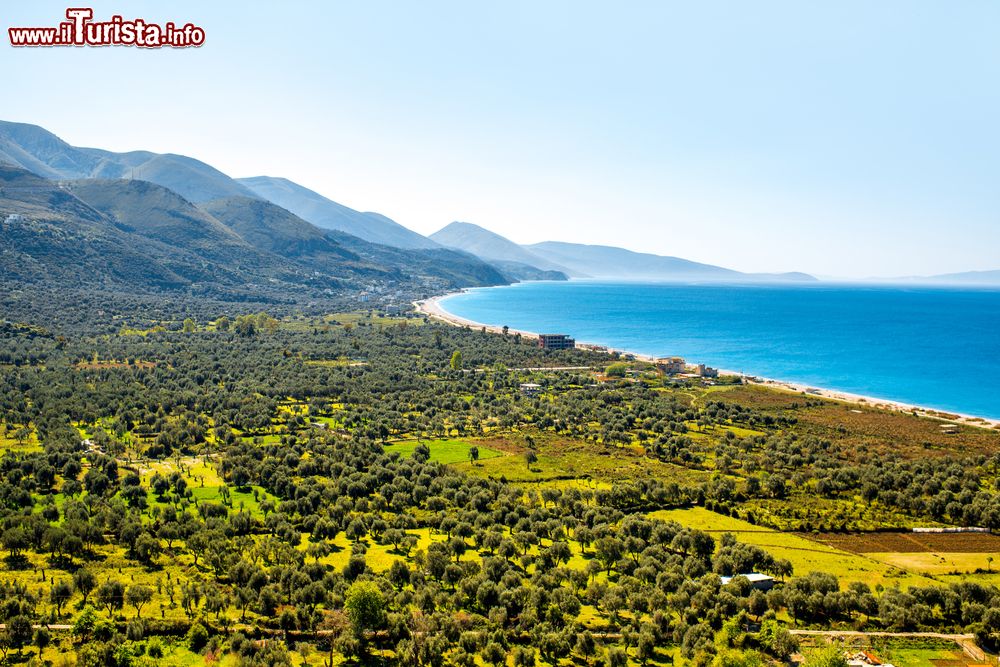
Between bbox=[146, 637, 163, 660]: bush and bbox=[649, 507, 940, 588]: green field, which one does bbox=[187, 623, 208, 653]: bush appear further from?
bbox=[649, 507, 940, 588]: green field

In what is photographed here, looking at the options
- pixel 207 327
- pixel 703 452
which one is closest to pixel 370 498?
pixel 703 452

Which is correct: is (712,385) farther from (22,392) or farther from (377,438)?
(22,392)

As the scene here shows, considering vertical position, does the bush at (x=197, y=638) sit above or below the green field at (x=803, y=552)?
below

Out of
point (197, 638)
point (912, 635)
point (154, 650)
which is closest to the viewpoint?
point (154, 650)

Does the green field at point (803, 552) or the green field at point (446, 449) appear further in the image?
the green field at point (446, 449)

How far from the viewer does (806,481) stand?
2889 inches

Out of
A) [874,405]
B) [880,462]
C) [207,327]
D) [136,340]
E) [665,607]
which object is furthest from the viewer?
[207,327]

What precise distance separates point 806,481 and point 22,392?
369ft

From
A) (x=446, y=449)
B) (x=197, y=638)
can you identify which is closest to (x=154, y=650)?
(x=197, y=638)

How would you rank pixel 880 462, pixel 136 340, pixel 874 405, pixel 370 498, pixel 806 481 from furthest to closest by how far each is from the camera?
pixel 136 340, pixel 874 405, pixel 880 462, pixel 806 481, pixel 370 498

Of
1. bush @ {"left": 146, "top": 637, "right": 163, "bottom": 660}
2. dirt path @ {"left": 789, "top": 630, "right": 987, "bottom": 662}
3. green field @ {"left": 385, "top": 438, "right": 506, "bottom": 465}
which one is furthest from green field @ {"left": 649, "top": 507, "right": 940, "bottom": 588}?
bush @ {"left": 146, "top": 637, "right": 163, "bottom": 660}

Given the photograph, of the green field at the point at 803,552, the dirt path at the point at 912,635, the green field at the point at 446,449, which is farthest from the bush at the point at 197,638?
the green field at the point at 446,449

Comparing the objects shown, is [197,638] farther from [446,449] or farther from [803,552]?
[446,449]

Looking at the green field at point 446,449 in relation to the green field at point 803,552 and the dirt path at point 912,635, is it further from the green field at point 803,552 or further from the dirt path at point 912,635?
the dirt path at point 912,635
